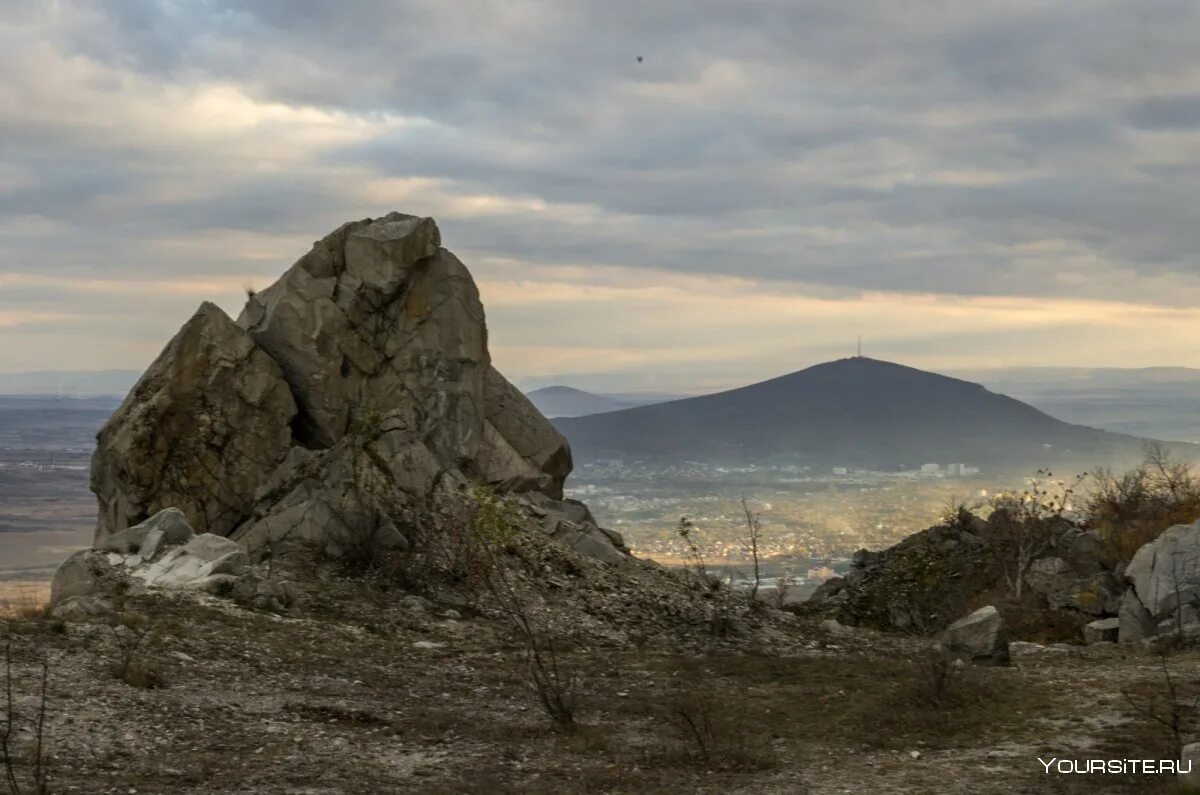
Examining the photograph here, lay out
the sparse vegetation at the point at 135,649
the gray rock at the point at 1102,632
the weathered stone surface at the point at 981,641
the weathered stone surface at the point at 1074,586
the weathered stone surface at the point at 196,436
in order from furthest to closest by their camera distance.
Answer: the weathered stone surface at the point at 1074,586 < the weathered stone surface at the point at 196,436 < the gray rock at the point at 1102,632 < the weathered stone surface at the point at 981,641 < the sparse vegetation at the point at 135,649

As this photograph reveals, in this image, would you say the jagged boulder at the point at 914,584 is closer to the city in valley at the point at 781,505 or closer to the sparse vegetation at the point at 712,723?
the city in valley at the point at 781,505

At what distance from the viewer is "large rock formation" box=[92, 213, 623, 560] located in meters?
23.4

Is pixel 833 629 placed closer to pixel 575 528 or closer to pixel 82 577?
pixel 575 528

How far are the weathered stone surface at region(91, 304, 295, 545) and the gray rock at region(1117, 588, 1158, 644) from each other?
1684cm

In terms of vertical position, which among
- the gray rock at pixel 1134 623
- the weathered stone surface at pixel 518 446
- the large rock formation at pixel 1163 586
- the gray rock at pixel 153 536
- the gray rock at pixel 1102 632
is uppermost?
the weathered stone surface at pixel 518 446

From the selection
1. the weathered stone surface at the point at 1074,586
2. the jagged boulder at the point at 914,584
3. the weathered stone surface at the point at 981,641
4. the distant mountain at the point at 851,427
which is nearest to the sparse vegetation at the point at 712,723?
the weathered stone surface at the point at 981,641

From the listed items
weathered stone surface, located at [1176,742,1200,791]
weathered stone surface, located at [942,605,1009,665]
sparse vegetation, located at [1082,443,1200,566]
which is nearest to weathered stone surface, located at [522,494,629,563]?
weathered stone surface, located at [942,605,1009,665]

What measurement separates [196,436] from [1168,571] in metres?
19.0

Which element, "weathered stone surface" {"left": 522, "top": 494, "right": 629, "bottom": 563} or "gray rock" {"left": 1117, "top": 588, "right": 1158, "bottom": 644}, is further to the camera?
"weathered stone surface" {"left": 522, "top": 494, "right": 629, "bottom": 563}

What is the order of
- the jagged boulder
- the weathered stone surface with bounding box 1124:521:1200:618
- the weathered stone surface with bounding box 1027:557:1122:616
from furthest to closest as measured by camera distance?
the jagged boulder
the weathered stone surface with bounding box 1027:557:1122:616
the weathered stone surface with bounding box 1124:521:1200:618

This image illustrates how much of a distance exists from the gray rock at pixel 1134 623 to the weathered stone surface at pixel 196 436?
55.2 feet

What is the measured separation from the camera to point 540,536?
936 inches

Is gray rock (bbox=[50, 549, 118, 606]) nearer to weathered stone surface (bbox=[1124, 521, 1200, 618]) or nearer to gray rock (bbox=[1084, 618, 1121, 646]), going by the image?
gray rock (bbox=[1084, 618, 1121, 646])

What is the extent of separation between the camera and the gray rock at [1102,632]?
71.4 ft
